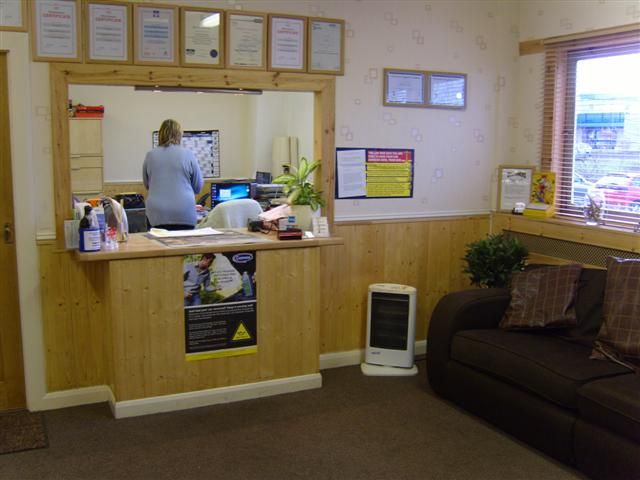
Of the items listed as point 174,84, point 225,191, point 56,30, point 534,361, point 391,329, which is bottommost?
point 391,329

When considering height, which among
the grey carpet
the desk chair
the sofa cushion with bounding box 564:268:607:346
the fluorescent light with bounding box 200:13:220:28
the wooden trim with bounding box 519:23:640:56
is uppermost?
the wooden trim with bounding box 519:23:640:56

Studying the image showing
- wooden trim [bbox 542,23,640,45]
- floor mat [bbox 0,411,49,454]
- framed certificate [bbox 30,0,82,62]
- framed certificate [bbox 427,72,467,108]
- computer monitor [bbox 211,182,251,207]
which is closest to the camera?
floor mat [bbox 0,411,49,454]

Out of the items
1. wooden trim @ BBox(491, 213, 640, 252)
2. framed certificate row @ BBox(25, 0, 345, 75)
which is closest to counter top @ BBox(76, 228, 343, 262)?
framed certificate row @ BBox(25, 0, 345, 75)

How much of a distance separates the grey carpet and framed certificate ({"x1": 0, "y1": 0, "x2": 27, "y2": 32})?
2.06 meters

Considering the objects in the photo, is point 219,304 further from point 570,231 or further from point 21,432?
point 570,231

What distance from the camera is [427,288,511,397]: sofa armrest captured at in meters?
3.73

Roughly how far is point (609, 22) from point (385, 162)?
5.31ft

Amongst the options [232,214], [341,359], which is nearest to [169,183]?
[232,214]

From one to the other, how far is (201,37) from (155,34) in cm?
26

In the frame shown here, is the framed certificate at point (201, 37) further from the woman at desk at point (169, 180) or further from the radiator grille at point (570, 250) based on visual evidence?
the radiator grille at point (570, 250)

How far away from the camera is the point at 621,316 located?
3.16 m

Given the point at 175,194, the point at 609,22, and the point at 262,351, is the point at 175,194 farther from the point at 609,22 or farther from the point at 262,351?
the point at 609,22

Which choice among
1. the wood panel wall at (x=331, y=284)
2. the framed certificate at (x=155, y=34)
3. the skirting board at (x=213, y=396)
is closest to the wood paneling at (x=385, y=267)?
the wood panel wall at (x=331, y=284)

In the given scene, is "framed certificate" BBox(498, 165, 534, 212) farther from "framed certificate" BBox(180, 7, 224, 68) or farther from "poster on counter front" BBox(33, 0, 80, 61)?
"poster on counter front" BBox(33, 0, 80, 61)
